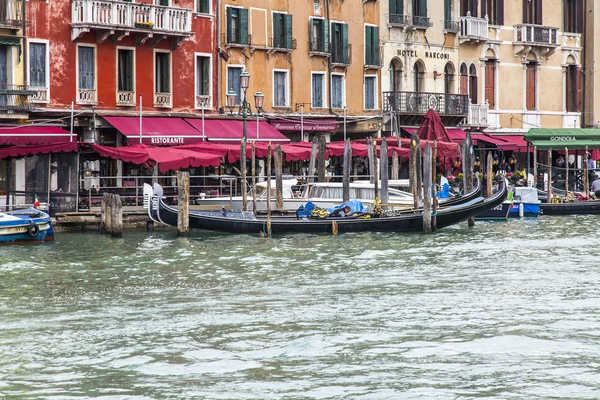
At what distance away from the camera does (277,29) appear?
42.2m

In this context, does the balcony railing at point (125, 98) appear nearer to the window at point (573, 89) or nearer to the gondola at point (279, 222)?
the gondola at point (279, 222)

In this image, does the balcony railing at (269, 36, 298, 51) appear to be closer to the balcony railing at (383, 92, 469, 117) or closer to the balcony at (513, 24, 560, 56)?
the balcony railing at (383, 92, 469, 117)

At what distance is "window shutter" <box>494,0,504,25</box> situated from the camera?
5159 centimetres

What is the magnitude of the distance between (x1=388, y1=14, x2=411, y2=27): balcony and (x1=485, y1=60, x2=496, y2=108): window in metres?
5.52

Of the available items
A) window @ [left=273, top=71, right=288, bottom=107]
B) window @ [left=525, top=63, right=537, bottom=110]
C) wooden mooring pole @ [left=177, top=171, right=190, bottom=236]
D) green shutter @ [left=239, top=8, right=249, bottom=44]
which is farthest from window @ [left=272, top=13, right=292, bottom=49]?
window @ [left=525, top=63, right=537, bottom=110]

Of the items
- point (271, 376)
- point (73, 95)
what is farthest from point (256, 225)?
point (271, 376)

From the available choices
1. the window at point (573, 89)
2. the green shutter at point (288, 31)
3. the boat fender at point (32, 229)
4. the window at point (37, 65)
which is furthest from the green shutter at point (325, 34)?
the boat fender at point (32, 229)

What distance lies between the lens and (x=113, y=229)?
31234 millimetres

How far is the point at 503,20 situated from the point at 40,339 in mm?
37797

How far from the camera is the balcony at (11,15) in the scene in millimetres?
33812

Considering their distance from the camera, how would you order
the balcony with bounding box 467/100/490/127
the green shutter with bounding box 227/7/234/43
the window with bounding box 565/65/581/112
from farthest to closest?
the window with bounding box 565/65/581/112
the balcony with bounding box 467/100/490/127
the green shutter with bounding box 227/7/234/43

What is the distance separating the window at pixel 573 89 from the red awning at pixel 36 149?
28.5 meters

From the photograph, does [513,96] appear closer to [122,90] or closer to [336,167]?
[336,167]

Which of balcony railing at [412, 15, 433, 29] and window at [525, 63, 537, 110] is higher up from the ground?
balcony railing at [412, 15, 433, 29]
